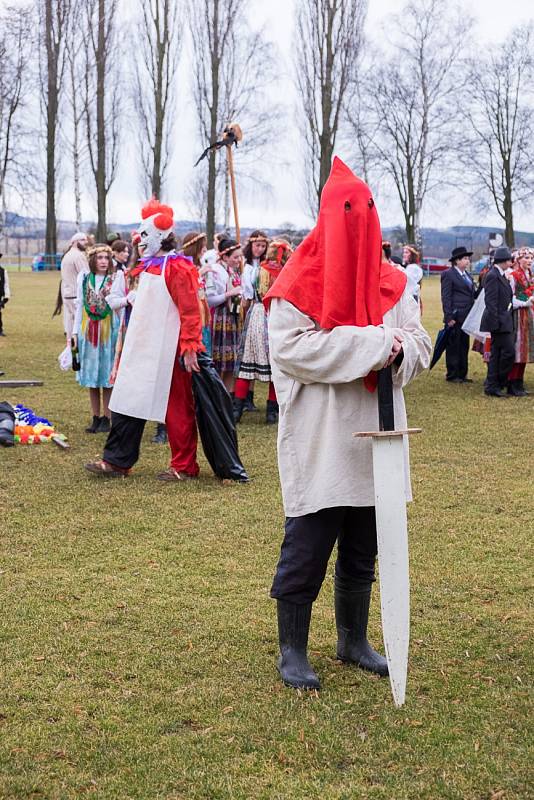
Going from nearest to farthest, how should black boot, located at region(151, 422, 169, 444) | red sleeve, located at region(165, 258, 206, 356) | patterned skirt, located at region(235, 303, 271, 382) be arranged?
red sleeve, located at region(165, 258, 206, 356) < black boot, located at region(151, 422, 169, 444) < patterned skirt, located at region(235, 303, 271, 382)

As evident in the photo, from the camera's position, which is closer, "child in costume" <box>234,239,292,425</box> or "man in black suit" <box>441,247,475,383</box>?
"child in costume" <box>234,239,292,425</box>

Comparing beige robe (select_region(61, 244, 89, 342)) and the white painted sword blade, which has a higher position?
beige robe (select_region(61, 244, 89, 342))

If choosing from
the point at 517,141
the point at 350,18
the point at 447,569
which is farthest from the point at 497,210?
the point at 447,569

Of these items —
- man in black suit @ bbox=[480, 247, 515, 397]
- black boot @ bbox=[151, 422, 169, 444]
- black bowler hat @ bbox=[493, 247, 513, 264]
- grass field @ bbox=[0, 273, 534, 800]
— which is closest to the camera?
grass field @ bbox=[0, 273, 534, 800]

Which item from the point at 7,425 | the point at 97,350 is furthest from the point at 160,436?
the point at 7,425

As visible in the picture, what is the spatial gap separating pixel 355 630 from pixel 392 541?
0.66 meters

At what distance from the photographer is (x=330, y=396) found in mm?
3650

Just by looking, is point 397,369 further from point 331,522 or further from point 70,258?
point 70,258

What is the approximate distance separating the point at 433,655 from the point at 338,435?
3.70 ft

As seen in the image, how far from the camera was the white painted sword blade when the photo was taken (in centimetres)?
351

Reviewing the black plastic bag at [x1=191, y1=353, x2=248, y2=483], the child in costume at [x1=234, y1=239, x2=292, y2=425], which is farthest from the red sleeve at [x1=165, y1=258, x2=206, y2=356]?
the child in costume at [x1=234, y1=239, x2=292, y2=425]

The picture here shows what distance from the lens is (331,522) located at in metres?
3.75

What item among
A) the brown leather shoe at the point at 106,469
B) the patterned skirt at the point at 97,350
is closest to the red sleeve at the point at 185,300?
the brown leather shoe at the point at 106,469

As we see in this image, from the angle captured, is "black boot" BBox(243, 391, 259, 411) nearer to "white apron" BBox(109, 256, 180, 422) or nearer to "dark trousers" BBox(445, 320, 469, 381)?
"dark trousers" BBox(445, 320, 469, 381)
